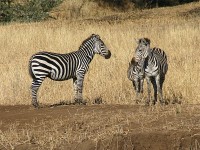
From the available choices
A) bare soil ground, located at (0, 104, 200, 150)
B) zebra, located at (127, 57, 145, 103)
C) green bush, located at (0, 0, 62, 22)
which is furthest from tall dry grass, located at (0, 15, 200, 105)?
green bush, located at (0, 0, 62, 22)

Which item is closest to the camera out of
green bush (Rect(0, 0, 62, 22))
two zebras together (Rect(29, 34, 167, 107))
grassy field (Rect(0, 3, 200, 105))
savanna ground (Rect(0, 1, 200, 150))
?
savanna ground (Rect(0, 1, 200, 150))

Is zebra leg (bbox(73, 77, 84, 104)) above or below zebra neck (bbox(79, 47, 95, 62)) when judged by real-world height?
below

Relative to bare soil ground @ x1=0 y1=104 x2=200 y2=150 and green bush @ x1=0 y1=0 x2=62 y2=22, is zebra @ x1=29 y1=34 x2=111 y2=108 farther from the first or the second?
green bush @ x1=0 y1=0 x2=62 y2=22

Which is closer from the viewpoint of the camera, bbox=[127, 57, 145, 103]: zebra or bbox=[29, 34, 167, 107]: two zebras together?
bbox=[127, 57, 145, 103]: zebra

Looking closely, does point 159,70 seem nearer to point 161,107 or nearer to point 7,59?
point 161,107

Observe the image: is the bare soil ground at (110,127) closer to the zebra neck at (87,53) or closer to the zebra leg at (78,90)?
the zebra leg at (78,90)

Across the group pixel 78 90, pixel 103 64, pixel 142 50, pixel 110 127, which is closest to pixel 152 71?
pixel 142 50

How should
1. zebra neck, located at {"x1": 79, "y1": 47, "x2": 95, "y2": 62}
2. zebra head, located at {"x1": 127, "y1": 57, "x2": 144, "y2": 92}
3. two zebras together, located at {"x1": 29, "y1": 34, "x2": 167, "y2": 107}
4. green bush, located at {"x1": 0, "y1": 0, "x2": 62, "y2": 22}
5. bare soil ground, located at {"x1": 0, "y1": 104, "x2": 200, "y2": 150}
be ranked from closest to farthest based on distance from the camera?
bare soil ground, located at {"x1": 0, "y1": 104, "x2": 200, "y2": 150}
zebra head, located at {"x1": 127, "y1": 57, "x2": 144, "y2": 92}
two zebras together, located at {"x1": 29, "y1": 34, "x2": 167, "y2": 107}
zebra neck, located at {"x1": 79, "y1": 47, "x2": 95, "y2": 62}
green bush, located at {"x1": 0, "y1": 0, "x2": 62, "y2": 22}

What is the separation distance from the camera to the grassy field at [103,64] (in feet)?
45.6

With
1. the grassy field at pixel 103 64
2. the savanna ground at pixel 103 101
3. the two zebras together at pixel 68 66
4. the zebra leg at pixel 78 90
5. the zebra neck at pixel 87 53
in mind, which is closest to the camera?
the savanna ground at pixel 103 101

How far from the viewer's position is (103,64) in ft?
54.6

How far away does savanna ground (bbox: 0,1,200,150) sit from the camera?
7.95 metres

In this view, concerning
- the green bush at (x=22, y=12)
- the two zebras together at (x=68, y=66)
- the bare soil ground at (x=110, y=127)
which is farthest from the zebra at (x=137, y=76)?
the green bush at (x=22, y=12)

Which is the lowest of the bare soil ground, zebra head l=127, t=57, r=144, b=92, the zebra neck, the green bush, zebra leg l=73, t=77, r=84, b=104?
the bare soil ground
